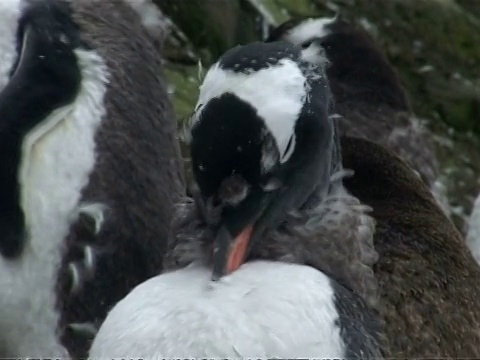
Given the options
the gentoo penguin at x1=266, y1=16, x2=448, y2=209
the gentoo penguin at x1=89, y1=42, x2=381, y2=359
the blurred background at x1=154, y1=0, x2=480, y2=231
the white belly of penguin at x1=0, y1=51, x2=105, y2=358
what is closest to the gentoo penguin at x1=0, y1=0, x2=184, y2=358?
the white belly of penguin at x1=0, y1=51, x2=105, y2=358

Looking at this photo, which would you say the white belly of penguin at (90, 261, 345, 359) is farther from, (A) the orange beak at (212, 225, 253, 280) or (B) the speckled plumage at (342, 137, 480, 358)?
(B) the speckled plumage at (342, 137, 480, 358)

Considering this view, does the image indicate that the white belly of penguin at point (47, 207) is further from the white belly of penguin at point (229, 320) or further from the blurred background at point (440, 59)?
the blurred background at point (440, 59)

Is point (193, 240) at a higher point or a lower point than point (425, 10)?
higher

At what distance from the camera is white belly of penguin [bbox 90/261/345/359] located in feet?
3.94

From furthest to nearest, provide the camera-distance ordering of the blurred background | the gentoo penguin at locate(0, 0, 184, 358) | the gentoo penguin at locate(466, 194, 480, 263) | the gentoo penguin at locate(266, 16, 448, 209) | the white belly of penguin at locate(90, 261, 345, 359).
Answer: the blurred background < the gentoo penguin at locate(266, 16, 448, 209) < the gentoo penguin at locate(466, 194, 480, 263) < the gentoo penguin at locate(0, 0, 184, 358) < the white belly of penguin at locate(90, 261, 345, 359)

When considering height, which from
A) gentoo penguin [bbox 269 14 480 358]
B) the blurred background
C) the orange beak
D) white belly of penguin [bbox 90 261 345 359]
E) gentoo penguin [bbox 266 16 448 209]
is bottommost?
the blurred background

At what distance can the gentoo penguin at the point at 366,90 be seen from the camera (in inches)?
129

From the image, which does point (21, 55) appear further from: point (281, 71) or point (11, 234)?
point (281, 71)

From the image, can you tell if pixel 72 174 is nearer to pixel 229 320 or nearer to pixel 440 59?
pixel 229 320

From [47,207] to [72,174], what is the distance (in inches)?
2.5

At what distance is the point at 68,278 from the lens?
1.73m

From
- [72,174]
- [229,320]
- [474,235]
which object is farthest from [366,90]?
[229,320]

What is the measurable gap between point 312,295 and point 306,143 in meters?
0.18

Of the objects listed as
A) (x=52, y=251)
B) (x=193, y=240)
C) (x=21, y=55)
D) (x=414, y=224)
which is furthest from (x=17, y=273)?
(x=414, y=224)
